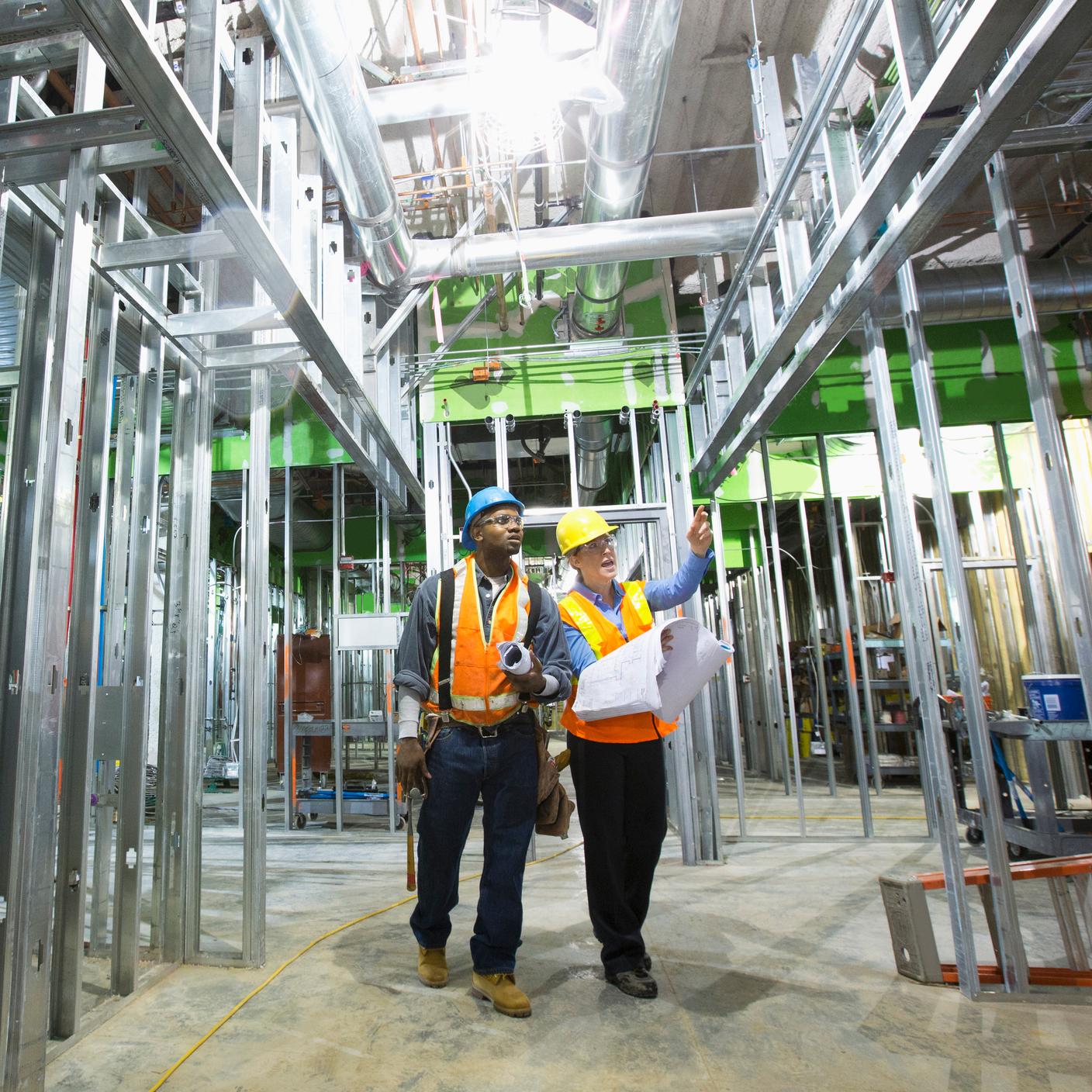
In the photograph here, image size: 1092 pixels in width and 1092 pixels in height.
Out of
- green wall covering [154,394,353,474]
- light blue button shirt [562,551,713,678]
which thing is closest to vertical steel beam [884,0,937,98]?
light blue button shirt [562,551,713,678]

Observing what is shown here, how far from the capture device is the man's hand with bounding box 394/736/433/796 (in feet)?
8.68

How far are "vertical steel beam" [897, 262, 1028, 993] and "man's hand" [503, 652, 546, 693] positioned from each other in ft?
4.75

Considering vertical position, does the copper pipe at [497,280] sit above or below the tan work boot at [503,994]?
above

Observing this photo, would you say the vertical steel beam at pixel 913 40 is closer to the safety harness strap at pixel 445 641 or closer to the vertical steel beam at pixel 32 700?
the safety harness strap at pixel 445 641

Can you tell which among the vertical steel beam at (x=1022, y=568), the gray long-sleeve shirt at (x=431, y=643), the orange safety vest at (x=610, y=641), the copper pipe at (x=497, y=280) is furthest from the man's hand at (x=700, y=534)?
the vertical steel beam at (x=1022, y=568)

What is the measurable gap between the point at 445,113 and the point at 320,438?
403 cm

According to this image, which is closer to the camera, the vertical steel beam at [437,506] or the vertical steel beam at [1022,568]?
the vertical steel beam at [1022,568]

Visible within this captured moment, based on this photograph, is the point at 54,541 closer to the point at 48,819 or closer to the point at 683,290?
the point at 48,819

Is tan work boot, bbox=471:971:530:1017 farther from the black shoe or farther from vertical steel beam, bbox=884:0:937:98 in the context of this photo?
vertical steel beam, bbox=884:0:937:98

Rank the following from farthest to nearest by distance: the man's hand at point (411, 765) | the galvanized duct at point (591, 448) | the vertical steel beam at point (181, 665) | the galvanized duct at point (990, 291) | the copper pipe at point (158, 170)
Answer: the galvanized duct at point (591, 448)
the galvanized duct at point (990, 291)
the copper pipe at point (158, 170)
the vertical steel beam at point (181, 665)
the man's hand at point (411, 765)

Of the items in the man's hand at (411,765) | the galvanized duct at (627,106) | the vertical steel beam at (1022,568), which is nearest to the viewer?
the man's hand at (411,765)

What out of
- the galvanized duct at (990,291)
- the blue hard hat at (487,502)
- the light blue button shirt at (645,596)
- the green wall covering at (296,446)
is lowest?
the light blue button shirt at (645,596)

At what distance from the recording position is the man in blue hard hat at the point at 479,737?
8.72 feet

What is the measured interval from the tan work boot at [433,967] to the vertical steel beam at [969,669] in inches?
78.0
